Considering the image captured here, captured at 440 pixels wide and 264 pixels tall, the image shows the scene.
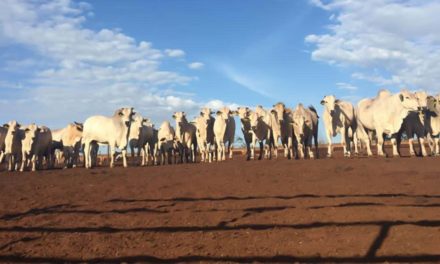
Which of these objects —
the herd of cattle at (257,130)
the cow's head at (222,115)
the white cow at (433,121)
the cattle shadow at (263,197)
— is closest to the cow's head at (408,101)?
the herd of cattle at (257,130)

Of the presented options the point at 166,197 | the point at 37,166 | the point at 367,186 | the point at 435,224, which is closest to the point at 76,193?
the point at 166,197

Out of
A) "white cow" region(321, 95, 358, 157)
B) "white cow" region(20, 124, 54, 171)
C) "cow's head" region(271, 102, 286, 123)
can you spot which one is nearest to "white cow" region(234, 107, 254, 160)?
"cow's head" region(271, 102, 286, 123)

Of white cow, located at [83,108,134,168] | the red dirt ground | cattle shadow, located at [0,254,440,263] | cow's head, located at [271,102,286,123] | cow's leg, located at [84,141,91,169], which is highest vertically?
cow's head, located at [271,102,286,123]

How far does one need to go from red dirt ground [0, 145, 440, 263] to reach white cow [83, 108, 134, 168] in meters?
8.40

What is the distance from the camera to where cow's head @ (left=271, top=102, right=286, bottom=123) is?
25.9 metres

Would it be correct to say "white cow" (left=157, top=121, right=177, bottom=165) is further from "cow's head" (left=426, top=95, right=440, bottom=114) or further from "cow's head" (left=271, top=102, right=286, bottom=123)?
"cow's head" (left=426, top=95, right=440, bottom=114)

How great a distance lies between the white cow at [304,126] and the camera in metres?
24.8

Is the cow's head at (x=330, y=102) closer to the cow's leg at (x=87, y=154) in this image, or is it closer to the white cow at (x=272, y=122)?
the white cow at (x=272, y=122)

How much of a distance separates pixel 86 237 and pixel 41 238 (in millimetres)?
805

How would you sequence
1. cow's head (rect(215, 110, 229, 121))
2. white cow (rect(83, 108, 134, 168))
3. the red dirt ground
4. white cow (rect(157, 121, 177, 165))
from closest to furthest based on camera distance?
the red dirt ground → white cow (rect(83, 108, 134, 168)) → cow's head (rect(215, 110, 229, 121)) → white cow (rect(157, 121, 177, 165))

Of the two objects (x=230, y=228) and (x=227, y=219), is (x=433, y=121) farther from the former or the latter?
(x=230, y=228)

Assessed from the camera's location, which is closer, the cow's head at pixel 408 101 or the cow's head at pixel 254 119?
the cow's head at pixel 408 101

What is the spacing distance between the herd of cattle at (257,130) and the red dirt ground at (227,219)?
872 cm

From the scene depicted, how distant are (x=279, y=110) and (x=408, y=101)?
6.70 meters
